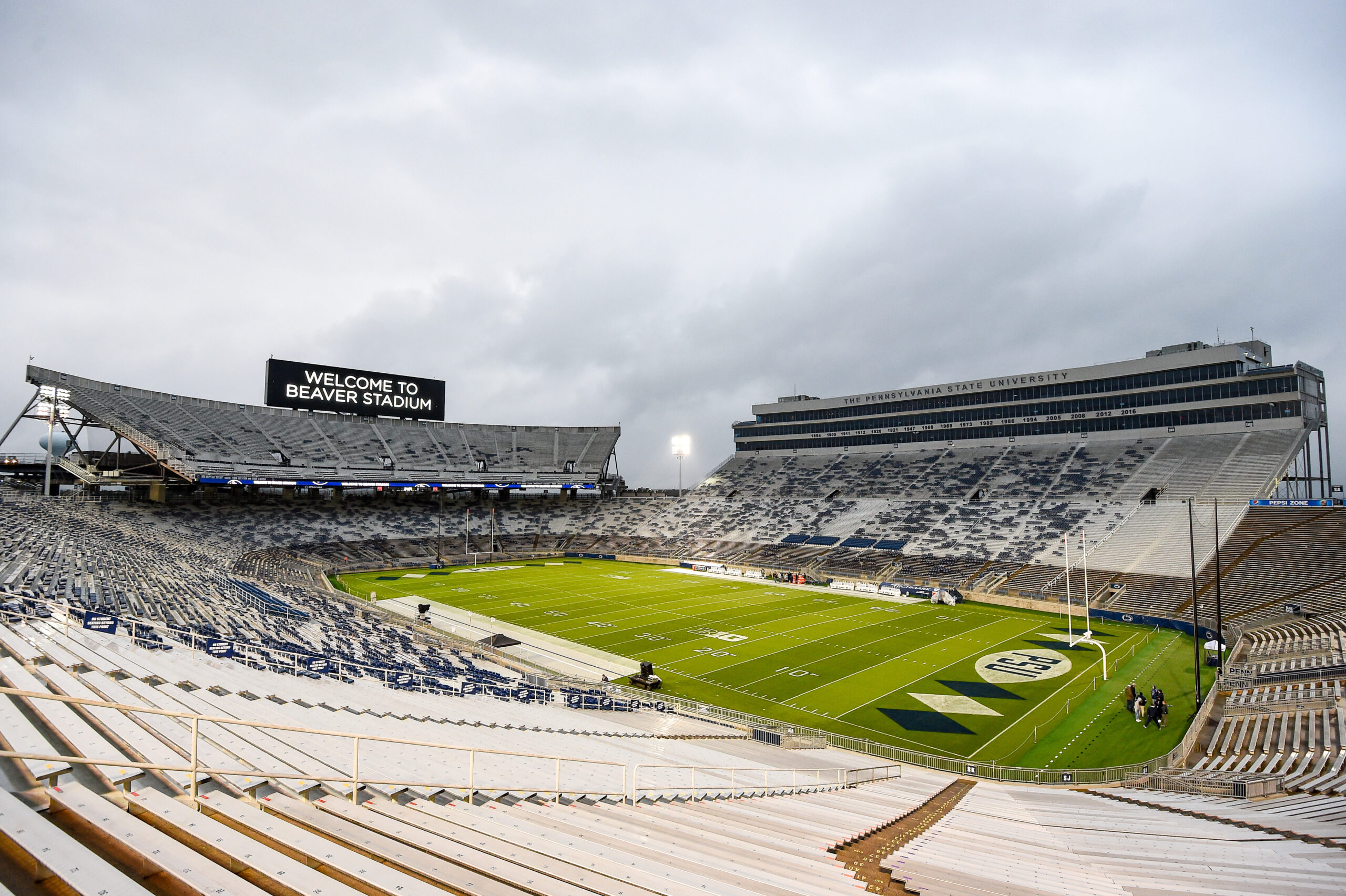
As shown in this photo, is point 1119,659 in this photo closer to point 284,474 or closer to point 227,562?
point 227,562

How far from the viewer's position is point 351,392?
67.6 meters

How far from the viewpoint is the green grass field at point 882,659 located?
2156 centimetres

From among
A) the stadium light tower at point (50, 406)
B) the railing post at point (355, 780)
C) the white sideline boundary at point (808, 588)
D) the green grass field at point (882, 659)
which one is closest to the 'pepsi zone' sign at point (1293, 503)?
the green grass field at point (882, 659)

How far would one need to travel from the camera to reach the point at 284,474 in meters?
61.3

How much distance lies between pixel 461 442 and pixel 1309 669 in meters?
73.5

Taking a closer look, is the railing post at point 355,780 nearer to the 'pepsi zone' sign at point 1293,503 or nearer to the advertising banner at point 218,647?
the advertising banner at point 218,647

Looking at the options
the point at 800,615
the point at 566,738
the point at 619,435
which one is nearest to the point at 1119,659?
the point at 800,615

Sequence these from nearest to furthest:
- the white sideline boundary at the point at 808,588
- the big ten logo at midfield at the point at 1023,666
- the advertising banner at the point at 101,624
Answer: the advertising banner at the point at 101,624
the big ten logo at midfield at the point at 1023,666
the white sideline boundary at the point at 808,588

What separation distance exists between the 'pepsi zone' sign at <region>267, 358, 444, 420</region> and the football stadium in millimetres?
494

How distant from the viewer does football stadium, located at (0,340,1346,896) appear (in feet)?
17.5

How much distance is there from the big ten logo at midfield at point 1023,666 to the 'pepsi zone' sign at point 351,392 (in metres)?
59.9

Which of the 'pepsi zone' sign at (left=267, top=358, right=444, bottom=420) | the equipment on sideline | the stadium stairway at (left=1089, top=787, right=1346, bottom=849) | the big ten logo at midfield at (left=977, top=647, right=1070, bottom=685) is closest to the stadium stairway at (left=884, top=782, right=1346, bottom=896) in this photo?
the stadium stairway at (left=1089, top=787, right=1346, bottom=849)

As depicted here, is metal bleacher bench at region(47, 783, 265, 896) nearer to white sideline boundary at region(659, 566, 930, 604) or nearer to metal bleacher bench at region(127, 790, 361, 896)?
metal bleacher bench at region(127, 790, 361, 896)

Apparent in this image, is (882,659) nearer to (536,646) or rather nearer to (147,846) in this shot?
(536,646)
